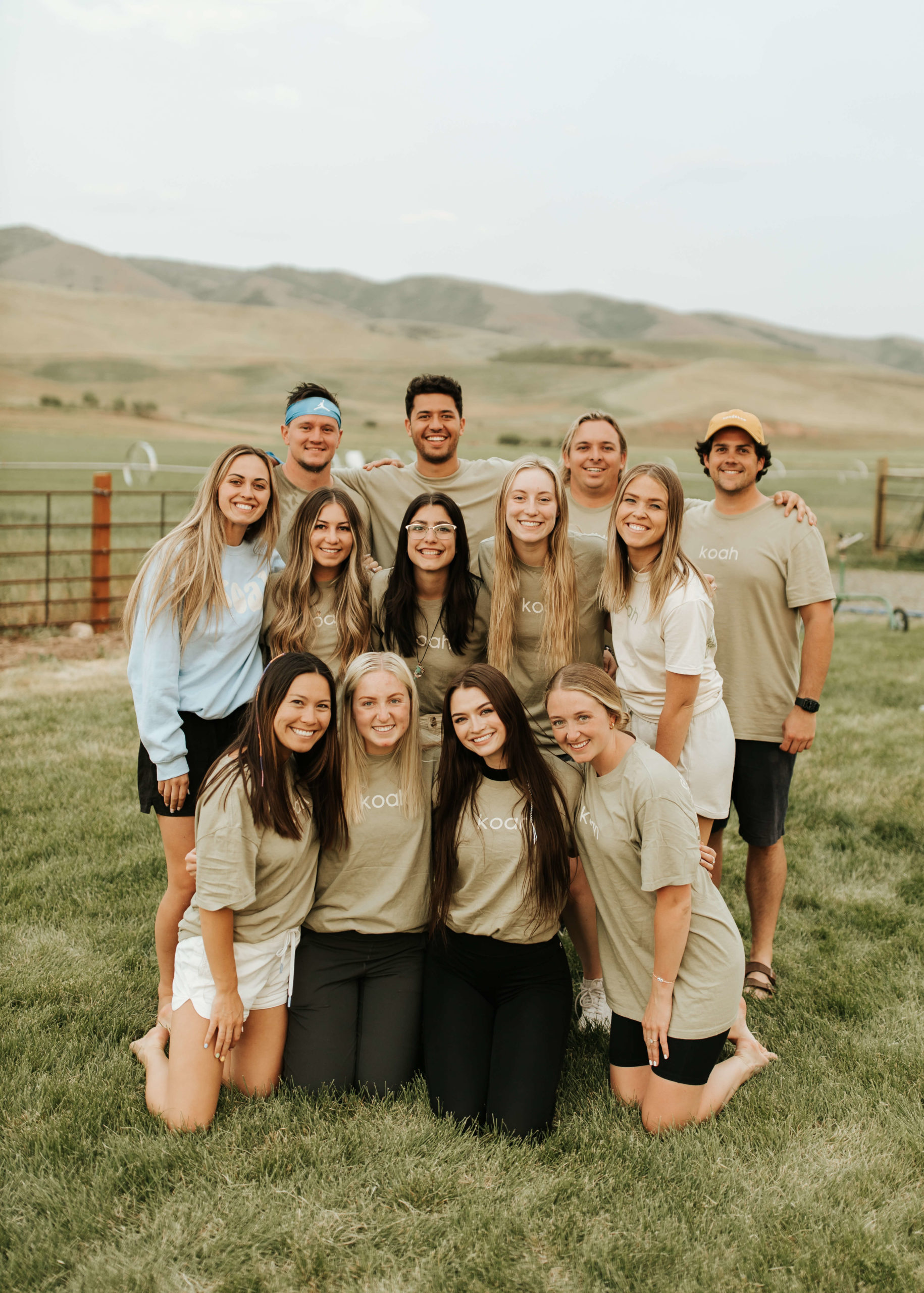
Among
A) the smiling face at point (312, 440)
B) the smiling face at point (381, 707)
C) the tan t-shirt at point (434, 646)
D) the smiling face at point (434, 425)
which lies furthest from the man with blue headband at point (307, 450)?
the smiling face at point (381, 707)

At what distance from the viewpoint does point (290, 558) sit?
3.69 metres

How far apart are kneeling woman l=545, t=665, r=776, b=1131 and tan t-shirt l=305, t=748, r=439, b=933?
0.64 meters

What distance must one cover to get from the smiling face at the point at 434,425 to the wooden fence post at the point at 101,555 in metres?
6.88

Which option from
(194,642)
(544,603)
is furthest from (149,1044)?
(544,603)

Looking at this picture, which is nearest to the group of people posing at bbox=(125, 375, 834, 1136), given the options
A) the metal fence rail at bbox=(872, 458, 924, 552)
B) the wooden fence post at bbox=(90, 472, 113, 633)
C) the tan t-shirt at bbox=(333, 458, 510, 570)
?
the tan t-shirt at bbox=(333, 458, 510, 570)

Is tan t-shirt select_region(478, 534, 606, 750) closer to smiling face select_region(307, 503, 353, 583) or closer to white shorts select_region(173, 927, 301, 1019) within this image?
smiling face select_region(307, 503, 353, 583)

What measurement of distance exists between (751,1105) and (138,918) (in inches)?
112

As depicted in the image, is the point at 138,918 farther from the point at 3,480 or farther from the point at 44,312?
the point at 44,312

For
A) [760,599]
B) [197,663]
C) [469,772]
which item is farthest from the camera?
[760,599]

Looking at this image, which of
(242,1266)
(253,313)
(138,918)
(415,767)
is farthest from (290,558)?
(253,313)

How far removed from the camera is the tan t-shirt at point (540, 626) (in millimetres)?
3693

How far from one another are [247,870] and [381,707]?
2.32 ft

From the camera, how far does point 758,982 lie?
13.2 ft

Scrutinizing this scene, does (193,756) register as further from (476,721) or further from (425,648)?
(476,721)
